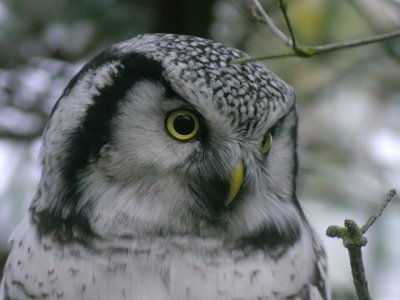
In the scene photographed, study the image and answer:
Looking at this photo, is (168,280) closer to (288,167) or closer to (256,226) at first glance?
(256,226)

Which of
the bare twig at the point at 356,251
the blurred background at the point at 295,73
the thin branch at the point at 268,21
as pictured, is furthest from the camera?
the blurred background at the point at 295,73

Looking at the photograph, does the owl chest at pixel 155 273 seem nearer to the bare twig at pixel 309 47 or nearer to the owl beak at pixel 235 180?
the owl beak at pixel 235 180

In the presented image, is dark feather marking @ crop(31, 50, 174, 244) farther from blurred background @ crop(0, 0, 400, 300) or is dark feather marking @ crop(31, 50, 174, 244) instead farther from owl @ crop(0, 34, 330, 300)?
blurred background @ crop(0, 0, 400, 300)

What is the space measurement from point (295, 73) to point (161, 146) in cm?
227

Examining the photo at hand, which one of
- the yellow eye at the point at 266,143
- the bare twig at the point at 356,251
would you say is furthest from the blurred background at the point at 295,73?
the bare twig at the point at 356,251

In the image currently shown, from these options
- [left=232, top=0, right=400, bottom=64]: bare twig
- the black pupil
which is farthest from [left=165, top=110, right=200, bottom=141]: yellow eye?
[left=232, top=0, right=400, bottom=64]: bare twig

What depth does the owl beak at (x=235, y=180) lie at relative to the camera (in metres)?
3.23

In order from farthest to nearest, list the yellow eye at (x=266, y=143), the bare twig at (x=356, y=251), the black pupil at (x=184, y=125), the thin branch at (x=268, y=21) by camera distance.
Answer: the yellow eye at (x=266, y=143)
the black pupil at (x=184, y=125)
the thin branch at (x=268, y=21)
the bare twig at (x=356, y=251)

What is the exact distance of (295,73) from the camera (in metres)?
5.40

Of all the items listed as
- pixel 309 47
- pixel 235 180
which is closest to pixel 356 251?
pixel 309 47

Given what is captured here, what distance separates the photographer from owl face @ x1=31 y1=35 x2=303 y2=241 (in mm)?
3225

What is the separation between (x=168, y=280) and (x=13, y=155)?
1.98m

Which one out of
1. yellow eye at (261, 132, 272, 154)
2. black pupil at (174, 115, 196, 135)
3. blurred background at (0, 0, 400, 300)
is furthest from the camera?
blurred background at (0, 0, 400, 300)

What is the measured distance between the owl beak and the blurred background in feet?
3.84
